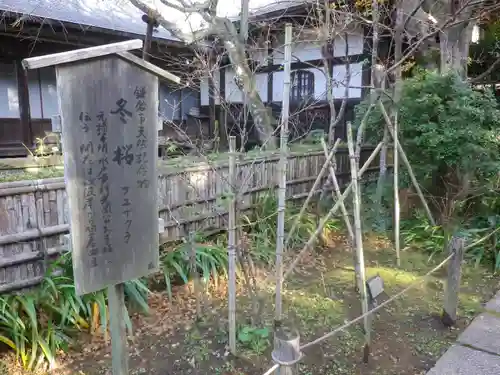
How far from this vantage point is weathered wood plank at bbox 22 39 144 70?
2.08 meters

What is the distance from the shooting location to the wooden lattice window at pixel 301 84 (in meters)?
12.0

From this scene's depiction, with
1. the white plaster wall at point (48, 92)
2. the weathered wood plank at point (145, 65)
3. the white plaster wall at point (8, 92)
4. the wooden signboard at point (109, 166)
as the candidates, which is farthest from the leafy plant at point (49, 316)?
the white plaster wall at point (48, 92)

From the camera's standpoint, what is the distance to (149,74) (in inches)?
102

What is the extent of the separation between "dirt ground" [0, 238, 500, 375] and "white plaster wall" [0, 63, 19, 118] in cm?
908

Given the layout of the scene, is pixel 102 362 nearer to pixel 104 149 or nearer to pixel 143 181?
pixel 143 181

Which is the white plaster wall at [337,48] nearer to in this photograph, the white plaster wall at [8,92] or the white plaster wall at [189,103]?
the white plaster wall at [189,103]

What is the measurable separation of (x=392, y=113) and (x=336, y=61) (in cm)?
574

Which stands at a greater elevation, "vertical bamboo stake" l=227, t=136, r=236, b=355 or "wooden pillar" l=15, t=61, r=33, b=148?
"wooden pillar" l=15, t=61, r=33, b=148

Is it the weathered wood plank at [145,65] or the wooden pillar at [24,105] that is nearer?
the weathered wood plank at [145,65]

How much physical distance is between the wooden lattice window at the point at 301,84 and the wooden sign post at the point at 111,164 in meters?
9.74

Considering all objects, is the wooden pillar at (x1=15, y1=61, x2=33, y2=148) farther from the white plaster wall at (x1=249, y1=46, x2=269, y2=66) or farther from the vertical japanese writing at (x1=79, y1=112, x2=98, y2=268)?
the vertical japanese writing at (x1=79, y1=112, x2=98, y2=268)

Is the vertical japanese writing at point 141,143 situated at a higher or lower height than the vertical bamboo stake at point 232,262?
higher

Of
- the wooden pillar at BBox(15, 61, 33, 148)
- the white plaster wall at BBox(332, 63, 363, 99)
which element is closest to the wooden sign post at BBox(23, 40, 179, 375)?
the white plaster wall at BBox(332, 63, 363, 99)

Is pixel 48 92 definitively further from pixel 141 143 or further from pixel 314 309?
pixel 141 143
